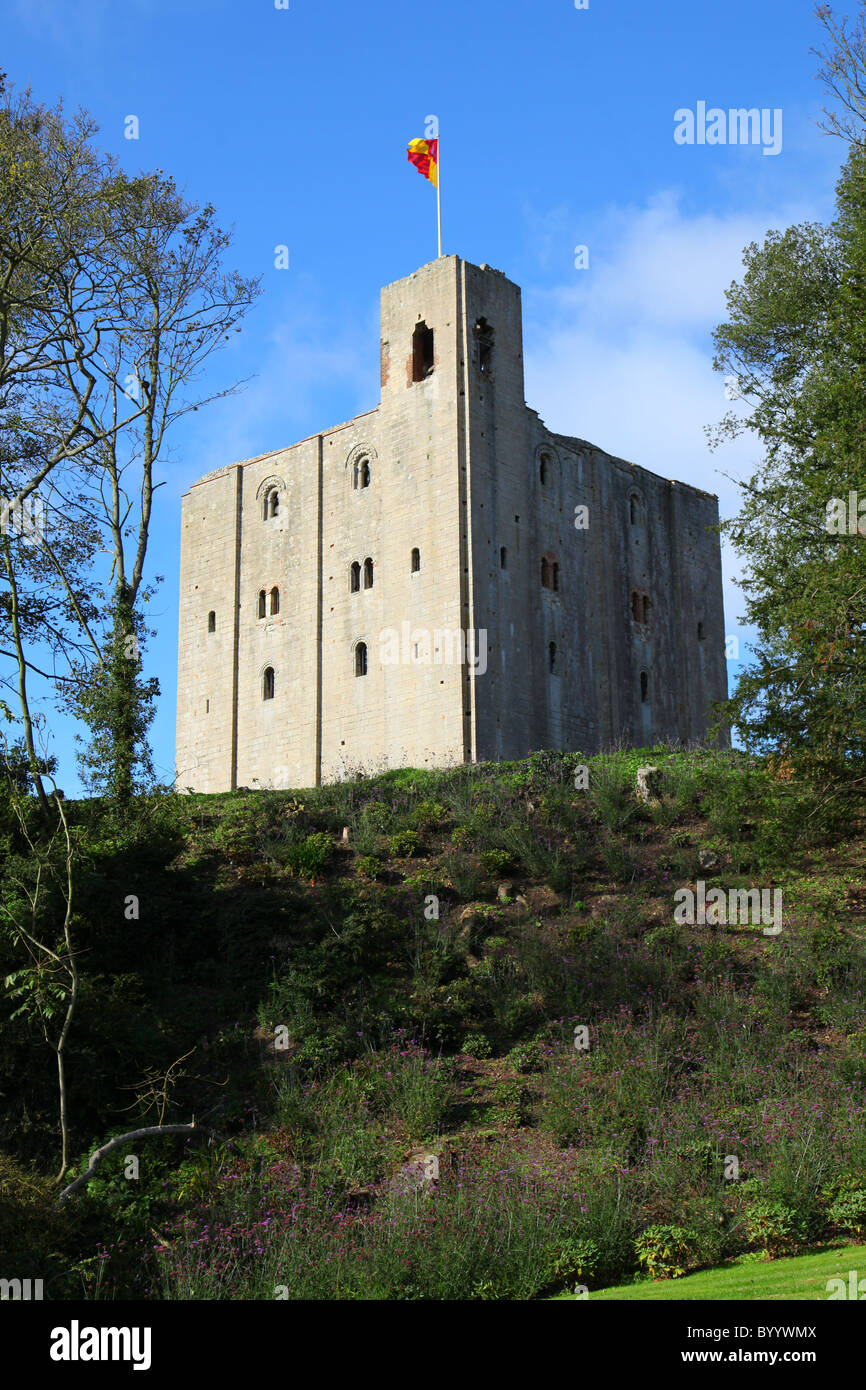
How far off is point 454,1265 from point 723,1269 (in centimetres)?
219

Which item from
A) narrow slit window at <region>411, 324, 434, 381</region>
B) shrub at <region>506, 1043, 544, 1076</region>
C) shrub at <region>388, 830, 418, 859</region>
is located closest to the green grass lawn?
shrub at <region>506, 1043, 544, 1076</region>

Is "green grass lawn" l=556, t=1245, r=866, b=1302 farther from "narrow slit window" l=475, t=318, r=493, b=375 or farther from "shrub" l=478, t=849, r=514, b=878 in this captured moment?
"narrow slit window" l=475, t=318, r=493, b=375

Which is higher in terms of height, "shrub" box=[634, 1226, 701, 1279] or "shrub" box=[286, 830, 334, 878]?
"shrub" box=[286, 830, 334, 878]

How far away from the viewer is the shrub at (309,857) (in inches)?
858

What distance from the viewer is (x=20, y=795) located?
17859mm

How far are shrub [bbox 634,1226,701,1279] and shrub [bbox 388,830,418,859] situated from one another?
37.9 ft

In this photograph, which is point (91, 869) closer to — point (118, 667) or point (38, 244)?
point (118, 667)

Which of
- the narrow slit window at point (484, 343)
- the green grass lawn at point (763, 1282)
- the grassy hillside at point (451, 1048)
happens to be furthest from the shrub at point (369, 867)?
the narrow slit window at point (484, 343)

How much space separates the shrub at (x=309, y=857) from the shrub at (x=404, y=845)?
3.50 ft

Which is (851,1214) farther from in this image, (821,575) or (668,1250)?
(821,575)

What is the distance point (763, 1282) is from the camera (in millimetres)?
9898

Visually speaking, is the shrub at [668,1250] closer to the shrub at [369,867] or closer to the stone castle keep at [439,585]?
the shrub at [369,867]

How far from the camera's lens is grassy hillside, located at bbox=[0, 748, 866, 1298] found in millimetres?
11617
